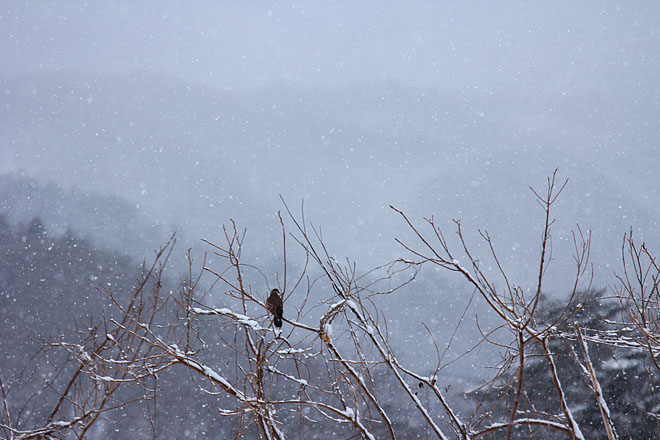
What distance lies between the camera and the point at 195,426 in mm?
18422

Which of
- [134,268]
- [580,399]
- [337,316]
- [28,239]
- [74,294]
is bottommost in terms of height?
[337,316]

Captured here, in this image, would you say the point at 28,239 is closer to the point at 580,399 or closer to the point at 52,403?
the point at 52,403

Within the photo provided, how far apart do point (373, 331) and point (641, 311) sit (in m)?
1.19

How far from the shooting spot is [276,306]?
240cm

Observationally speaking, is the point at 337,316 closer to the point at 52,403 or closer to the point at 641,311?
the point at 641,311

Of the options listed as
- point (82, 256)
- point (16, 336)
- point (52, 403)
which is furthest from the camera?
point (82, 256)

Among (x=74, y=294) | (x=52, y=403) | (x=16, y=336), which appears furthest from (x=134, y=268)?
(x=52, y=403)

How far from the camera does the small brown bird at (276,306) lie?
237 cm

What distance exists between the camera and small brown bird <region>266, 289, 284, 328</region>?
237 cm

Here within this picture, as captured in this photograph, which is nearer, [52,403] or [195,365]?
[195,365]

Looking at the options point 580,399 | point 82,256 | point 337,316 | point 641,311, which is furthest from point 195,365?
point 82,256

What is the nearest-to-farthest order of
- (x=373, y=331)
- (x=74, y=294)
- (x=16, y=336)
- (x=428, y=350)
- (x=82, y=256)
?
(x=373, y=331) → (x=16, y=336) → (x=74, y=294) → (x=82, y=256) → (x=428, y=350)

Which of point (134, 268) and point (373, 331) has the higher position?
point (134, 268)

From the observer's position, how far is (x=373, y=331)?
87.2 inches
